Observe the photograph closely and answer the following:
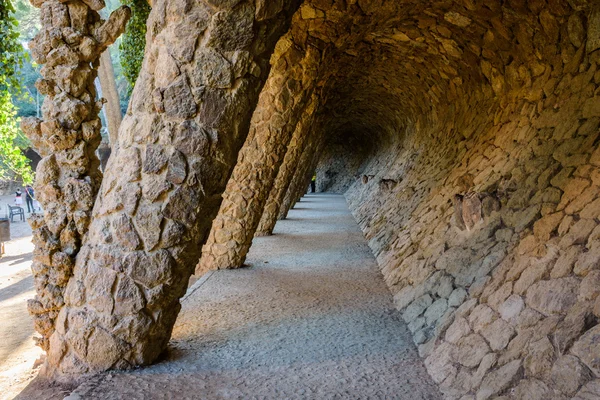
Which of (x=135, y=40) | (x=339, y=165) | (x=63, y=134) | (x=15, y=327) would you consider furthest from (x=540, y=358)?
(x=339, y=165)

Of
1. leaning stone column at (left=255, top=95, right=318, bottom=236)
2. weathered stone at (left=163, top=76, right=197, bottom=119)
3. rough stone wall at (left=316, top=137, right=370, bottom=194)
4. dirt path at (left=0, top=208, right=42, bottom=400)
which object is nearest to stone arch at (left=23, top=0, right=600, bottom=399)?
weathered stone at (left=163, top=76, right=197, bottom=119)

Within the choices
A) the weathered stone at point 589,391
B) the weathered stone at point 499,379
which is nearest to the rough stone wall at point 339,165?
the weathered stone at point 499,379

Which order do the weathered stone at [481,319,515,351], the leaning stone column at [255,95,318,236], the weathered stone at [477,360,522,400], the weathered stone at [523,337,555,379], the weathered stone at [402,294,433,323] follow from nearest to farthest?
the weathered stone at [523,337,555,379] < the weathered stone at [477,360,522,400] < the weathered stone at [481,319,515,351] < the weathered stone at [402,294,433,323] < the leaning stone column at [255,95,318,236]

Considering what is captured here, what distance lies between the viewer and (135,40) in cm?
561

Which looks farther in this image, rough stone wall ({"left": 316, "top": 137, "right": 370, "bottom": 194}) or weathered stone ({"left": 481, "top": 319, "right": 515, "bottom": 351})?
rough stone wall ({"left": 316, "top": 137, "right": 370, "bottom": 194})

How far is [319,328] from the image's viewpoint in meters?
3.76

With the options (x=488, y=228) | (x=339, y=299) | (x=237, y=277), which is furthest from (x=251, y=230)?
(x=488, y=228)

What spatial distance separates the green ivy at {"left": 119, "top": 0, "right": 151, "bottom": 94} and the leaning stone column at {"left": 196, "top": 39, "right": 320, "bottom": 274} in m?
1.44

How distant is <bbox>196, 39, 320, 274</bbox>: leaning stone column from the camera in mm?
5875

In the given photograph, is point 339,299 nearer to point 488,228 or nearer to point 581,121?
point 488,228

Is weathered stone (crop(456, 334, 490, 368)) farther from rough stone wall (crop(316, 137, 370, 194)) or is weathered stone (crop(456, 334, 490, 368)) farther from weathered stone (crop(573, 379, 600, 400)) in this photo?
→ rough stone wall (crop(316, 137, 370, 194))

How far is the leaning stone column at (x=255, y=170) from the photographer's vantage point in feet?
19.3

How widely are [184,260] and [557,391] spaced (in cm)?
196

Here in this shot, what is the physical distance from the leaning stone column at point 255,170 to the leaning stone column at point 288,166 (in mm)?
2095
